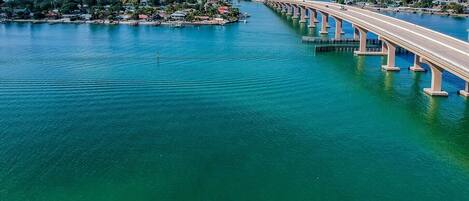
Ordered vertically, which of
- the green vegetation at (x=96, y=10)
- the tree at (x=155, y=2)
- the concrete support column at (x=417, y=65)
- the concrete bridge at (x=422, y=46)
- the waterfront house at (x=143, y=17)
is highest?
the tree at (x=155, y=2)

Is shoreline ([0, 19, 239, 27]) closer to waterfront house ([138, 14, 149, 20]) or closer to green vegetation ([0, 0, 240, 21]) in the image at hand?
green vegetation ([0, 0, 240, 21])

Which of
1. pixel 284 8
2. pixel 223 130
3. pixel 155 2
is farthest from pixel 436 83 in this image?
pixel 155 2

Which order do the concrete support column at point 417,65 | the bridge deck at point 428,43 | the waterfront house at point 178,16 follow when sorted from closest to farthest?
the bridge deck at point 428,43 < the concrete support column at point 417,65 < the waterfront house at point 178,16

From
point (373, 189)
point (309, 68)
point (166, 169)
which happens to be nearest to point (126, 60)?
point (309, 68)

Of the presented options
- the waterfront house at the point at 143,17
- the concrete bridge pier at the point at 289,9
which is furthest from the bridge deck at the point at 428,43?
the concrete bridge pier at the point at 289,9

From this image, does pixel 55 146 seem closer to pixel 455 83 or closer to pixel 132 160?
pixel 132 160

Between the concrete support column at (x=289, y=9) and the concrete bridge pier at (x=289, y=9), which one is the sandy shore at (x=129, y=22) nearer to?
the concrete bridge pier at (x=289, y=9)

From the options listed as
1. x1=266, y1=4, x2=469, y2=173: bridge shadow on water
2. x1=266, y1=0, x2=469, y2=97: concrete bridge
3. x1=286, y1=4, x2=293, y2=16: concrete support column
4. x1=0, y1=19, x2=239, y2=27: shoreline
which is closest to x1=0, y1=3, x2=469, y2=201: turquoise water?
x1=266, y1=4, x2=469, y2=173: bridge shadow on water
